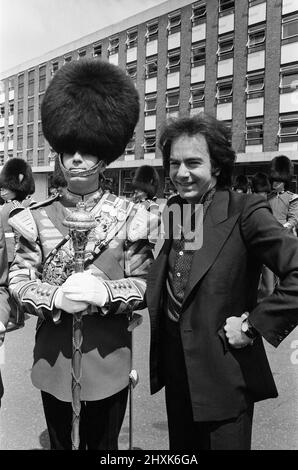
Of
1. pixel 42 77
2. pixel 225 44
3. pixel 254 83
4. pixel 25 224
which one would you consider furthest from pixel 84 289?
pixel 42 77

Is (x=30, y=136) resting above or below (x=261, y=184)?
above

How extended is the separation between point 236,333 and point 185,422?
1.60 ft

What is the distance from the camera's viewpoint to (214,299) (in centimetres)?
204

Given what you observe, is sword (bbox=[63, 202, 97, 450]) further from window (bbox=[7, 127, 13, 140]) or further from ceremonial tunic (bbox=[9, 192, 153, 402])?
window (bbox=[7, 127, 13, 140])

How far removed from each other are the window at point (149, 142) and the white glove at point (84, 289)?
33033 mm

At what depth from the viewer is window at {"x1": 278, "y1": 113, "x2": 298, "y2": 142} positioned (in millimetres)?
26891

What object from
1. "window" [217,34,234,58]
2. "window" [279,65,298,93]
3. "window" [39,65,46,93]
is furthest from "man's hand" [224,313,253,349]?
"window" [39,65,46,93]

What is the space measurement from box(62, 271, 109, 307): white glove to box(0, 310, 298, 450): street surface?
1515 millimetres

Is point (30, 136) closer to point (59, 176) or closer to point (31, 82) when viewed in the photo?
point (31, 82)

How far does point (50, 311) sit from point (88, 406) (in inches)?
18.3

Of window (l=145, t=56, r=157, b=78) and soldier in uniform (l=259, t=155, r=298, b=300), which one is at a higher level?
window (l=145, t=56, r=157, b=78)

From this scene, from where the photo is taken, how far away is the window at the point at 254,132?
28719 millimetres

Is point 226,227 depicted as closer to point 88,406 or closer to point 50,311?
point 50,311
